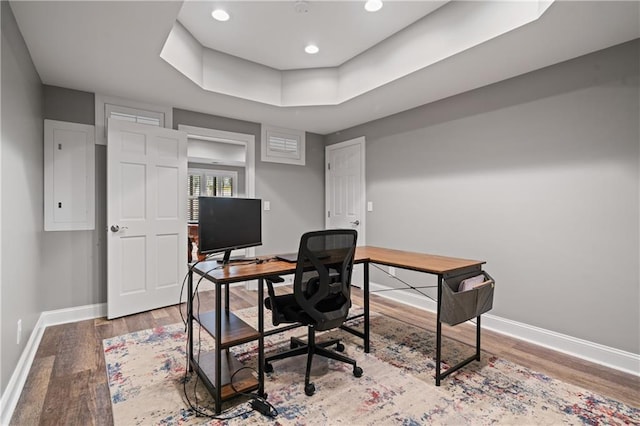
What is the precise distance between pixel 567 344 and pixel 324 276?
214cm

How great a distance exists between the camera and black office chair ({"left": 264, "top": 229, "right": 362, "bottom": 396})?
6.32ft

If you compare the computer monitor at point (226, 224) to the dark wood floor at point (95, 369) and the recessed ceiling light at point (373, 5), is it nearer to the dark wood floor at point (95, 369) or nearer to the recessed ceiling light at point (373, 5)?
the dark wood floor at point (95, 369)

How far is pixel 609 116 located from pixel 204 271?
310 cm

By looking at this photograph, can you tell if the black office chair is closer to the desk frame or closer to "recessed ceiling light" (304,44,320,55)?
the desk frame

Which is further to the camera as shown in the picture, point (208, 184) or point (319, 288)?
point (208, 184)

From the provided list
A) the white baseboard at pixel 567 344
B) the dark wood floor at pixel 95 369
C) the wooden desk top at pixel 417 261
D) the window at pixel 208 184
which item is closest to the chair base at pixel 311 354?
the wooden desk top at pixel 417 261

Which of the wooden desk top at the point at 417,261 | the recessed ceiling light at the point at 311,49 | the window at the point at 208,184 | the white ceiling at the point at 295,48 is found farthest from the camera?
the window at the point at 208,184

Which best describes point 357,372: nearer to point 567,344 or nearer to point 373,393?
point 373,393

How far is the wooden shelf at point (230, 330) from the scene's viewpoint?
174 centimetres

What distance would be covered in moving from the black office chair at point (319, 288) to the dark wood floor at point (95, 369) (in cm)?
109

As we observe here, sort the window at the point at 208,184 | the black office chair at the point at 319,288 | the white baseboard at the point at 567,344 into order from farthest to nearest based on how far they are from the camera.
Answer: the window at the point at 208,184, the white baseboard at the point at 567,344, the black office chair at the point at 319,288

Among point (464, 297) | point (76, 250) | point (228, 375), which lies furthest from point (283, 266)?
point (76, 250)

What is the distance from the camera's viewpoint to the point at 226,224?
204 centimetres

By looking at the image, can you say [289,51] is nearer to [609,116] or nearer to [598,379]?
[609,116]
